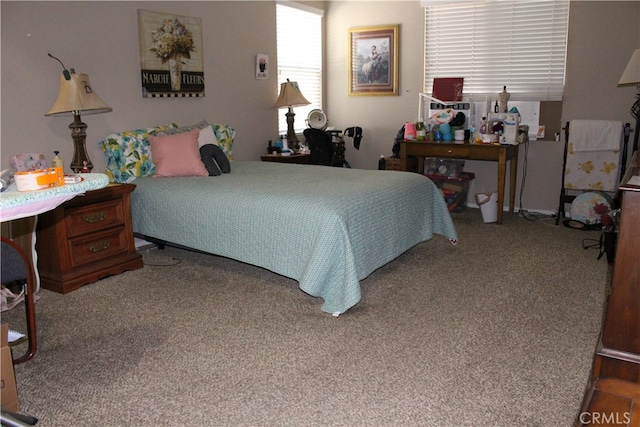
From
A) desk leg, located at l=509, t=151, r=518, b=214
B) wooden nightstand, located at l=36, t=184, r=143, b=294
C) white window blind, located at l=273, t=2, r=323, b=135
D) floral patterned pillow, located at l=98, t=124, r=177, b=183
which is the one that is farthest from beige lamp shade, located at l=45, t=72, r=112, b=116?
desk leg, located at l=509, t=151, r=518, b=214

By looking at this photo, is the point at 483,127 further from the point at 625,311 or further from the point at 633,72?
the point at 625,311

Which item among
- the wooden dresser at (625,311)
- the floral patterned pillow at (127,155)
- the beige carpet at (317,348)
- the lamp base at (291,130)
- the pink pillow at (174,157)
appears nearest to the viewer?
the wooden dresser at (625,311)

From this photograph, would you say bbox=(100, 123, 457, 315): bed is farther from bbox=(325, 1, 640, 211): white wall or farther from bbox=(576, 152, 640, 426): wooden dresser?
bbox=(325, 1, 640, 211): white wall

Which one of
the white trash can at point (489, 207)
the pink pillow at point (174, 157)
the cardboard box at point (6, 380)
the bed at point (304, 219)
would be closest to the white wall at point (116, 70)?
the pink pillow at point (174, 157)

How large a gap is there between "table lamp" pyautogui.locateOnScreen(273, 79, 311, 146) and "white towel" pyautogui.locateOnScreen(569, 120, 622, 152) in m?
2.53

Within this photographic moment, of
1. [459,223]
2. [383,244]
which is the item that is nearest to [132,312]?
[383,244]

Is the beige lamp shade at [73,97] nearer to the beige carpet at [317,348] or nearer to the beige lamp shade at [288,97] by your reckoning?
the beige carpet at [317,348]

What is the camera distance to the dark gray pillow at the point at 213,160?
4.03 meters

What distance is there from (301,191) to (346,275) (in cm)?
68

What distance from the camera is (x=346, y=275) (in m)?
2.87

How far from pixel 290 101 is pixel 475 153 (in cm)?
187

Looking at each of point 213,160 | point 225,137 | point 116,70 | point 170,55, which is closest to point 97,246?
point 213,160

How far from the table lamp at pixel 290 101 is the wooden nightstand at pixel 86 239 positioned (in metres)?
2.17

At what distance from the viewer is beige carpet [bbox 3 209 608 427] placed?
6.74 ft
